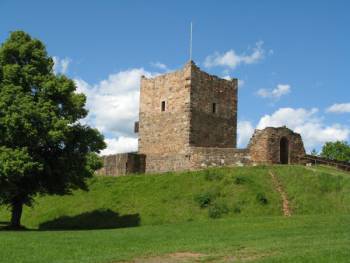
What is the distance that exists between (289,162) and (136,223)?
1182cm

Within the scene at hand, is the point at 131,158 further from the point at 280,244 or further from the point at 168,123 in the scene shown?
the point at 280,244

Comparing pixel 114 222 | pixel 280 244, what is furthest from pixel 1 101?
pixel 280 244

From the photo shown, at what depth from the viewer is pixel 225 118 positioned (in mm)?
41656

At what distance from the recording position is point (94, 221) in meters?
30.0

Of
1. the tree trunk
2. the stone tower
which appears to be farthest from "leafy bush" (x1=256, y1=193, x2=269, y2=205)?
the tree trunk

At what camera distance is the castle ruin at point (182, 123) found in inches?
1523

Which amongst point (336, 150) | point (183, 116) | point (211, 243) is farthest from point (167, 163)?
point (336, 150)

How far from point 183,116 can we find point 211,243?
72.8 ft

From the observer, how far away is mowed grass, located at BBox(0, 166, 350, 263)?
15172 mm

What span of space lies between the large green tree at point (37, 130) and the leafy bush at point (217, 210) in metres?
6.35

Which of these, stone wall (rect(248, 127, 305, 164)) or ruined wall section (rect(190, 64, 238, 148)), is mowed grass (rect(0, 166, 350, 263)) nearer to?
stone wall (rect(248, 127, 305, 164))

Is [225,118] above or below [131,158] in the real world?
above

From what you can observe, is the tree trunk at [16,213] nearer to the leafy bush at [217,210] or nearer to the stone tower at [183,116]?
the leafy bush at [217,210]

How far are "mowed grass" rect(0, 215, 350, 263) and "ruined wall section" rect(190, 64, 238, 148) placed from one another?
50.7ft
